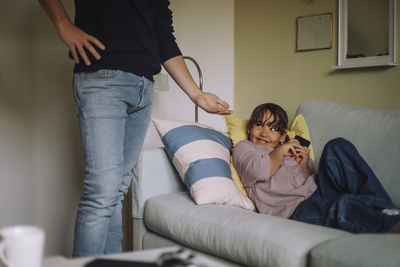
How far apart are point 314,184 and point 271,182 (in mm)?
190

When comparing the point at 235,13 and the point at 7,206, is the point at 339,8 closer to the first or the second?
the point at 235,13

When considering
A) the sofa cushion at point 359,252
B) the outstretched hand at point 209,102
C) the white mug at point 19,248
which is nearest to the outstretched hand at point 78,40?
the outstretched hand at point 209,102

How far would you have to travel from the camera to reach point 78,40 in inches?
51.6

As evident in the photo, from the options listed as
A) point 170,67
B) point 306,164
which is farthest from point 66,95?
point 306,164

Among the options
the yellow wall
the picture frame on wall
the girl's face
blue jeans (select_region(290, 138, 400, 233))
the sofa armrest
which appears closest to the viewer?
blue jeans (select_region(290, 138, 400, 233))

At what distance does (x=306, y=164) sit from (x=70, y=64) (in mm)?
1351

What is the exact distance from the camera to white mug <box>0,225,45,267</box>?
60cm

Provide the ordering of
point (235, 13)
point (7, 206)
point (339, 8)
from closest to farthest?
point (7, 206), point (339, 8), point (235, 13)

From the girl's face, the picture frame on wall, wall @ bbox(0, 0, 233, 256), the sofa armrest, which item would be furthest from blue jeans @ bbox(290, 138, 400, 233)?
wall @ bbox(0, 0, 233, 256)

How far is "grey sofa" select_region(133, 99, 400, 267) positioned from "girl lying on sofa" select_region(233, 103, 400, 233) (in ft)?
0.49

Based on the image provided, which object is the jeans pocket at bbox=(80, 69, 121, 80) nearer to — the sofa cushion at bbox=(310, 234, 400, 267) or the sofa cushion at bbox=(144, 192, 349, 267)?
the sofa cushion at bbox=(144, 192, 349, 267)

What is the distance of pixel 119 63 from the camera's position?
133cm

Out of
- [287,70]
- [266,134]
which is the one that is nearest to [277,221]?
[266,134]

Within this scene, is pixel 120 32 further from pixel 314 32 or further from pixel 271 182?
pixel 314 32
